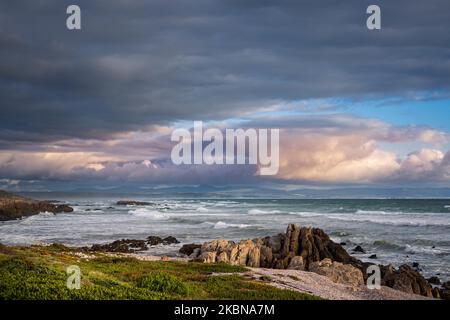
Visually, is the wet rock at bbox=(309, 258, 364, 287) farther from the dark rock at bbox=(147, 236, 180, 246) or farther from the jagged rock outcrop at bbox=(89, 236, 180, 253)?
the dark rock at bbox=(147, 236, 180, 246)

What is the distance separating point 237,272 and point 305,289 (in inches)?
241

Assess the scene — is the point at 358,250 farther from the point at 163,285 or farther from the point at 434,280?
the point at 163,285

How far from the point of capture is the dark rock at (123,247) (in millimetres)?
48578

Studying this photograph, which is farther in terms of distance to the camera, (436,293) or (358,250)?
(358,250)

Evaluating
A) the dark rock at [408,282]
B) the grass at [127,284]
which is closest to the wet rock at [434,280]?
the dark rock at [408,282]

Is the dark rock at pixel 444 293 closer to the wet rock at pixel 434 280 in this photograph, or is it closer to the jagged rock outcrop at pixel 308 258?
the jagged rock outcrop at pixel 308 258

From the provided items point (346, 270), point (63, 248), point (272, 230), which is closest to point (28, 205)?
point (272, 230)

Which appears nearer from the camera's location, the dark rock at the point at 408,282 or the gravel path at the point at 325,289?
the gravel path at the point at 325,289

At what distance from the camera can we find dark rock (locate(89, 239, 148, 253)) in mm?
48578

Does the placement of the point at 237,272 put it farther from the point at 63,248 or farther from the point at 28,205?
the point at 28,205

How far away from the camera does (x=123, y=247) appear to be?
50.0 meters

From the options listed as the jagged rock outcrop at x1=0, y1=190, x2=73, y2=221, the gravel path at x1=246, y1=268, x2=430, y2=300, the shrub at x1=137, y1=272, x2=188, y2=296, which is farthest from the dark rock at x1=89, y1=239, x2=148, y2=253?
the jagged rock outcrop at x1=0, y1=190, x2=73, y2=221

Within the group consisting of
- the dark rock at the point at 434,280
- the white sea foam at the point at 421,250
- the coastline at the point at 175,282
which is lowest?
the white sea foam at the point at 421,250

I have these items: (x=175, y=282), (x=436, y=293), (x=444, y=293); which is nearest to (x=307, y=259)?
(x=436, y=293)
